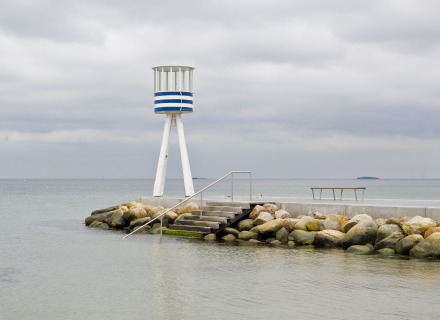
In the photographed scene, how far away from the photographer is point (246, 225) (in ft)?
70.8

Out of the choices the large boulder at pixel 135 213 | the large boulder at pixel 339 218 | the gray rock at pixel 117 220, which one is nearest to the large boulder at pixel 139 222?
the large boulder at pixel 135 213

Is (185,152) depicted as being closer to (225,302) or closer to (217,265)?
(217,265)

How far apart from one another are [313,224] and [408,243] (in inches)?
146

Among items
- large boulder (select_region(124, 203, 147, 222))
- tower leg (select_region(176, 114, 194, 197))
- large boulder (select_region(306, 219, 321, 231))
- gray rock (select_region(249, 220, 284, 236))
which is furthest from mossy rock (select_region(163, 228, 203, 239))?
tower leg (select_region(176, 114, 194, 197))

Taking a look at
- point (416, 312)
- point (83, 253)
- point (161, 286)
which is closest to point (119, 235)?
point (83, 253)

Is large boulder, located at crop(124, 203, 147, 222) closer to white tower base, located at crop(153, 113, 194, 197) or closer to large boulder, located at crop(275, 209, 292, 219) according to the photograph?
white tower base, located at crop(153, 113, 194, 197)

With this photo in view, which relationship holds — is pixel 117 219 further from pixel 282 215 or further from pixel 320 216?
pixel 320 216

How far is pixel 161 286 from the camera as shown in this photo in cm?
1335

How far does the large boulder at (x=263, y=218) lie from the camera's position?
2130 cm

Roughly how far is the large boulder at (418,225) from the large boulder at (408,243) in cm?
25

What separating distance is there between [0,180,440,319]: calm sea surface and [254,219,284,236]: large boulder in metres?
1.50

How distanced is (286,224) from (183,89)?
10458mm

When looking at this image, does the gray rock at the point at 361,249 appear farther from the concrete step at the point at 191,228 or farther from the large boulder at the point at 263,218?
the concrete step at the point at 191,228

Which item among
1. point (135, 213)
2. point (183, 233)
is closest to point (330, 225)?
point (183, 233)
